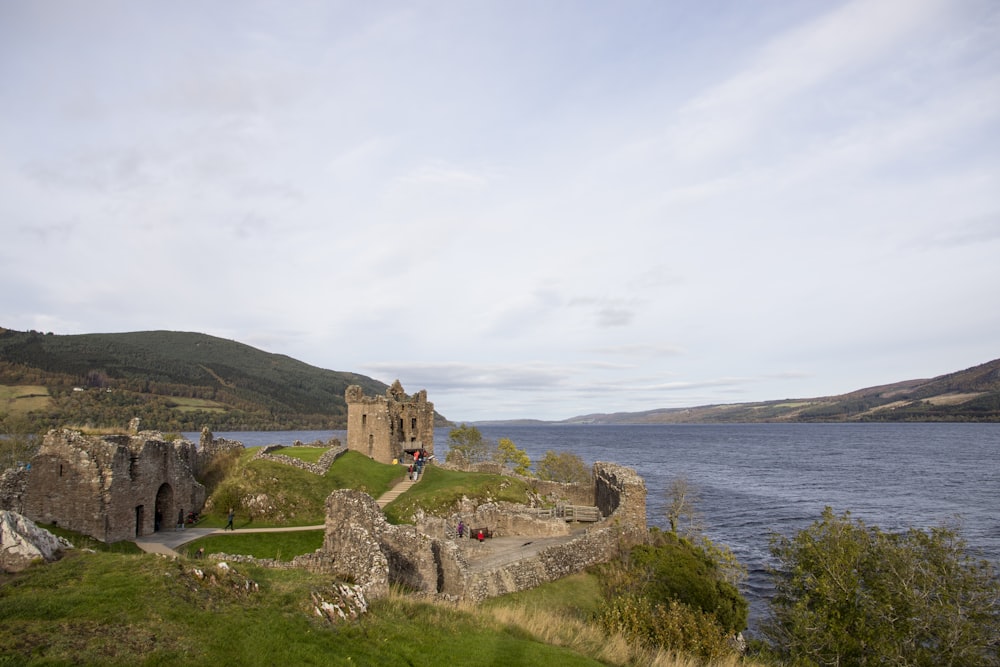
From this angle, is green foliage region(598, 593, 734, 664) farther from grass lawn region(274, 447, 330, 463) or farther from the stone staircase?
grass lawn region(274, 447, 330, 463)

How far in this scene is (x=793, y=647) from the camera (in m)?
21.8

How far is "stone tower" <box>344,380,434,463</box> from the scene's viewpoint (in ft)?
159

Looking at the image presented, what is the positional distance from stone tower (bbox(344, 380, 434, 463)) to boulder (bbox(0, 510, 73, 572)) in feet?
114

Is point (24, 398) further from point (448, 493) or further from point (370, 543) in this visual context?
point (370, 543)

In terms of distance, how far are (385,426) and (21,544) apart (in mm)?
36932

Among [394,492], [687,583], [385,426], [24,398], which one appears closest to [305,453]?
[385,426]

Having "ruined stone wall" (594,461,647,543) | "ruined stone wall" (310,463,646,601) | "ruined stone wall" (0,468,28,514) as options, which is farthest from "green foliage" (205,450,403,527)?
"ruined stone wall" (594,461,647,543)

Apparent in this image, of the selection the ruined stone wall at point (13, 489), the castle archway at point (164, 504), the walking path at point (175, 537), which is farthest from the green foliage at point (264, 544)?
the ruined stone wall at point (13, 489)

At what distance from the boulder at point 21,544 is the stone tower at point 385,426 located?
3478 cm

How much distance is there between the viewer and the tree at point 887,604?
63.6 feet

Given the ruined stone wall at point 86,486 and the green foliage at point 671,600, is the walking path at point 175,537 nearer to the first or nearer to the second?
the ruined stone wall at point 86,486

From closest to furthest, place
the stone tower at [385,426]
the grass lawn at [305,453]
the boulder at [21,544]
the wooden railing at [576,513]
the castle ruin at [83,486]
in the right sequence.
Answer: the boulder at [21,544]
the castle ruin at [83,486]
the wooden railing at [576,513]
the grass lawn at [305,453]
the stone tower at [385,426]

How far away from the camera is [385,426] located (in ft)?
159

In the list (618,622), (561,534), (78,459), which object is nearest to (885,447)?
(561,534)
